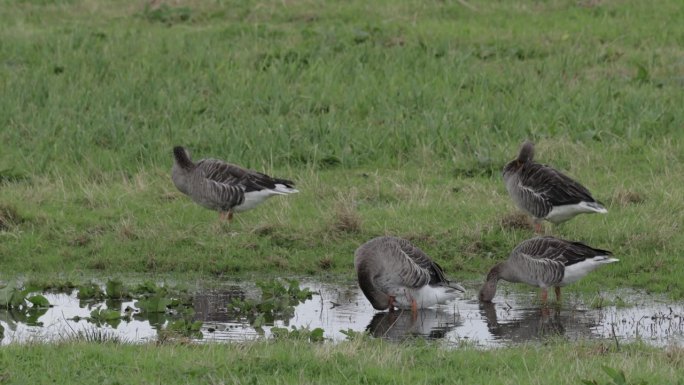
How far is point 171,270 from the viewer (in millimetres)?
12789

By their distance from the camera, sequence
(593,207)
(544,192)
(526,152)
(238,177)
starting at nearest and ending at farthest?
(593,207)
(544,192)
(526,152)
(238,177)

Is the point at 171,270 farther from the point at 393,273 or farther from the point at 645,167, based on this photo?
the point at 645,167

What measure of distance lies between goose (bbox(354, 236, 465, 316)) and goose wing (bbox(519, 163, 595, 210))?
6.04 feet

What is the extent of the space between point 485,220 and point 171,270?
3.50 metres

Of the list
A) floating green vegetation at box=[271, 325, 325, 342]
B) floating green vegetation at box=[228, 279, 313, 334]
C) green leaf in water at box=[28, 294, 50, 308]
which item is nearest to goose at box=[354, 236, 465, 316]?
floating green vegetation at box=[228, 279, 313, 334]

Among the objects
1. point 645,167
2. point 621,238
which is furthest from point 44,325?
point 645,167

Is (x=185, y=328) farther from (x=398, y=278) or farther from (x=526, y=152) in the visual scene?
(x=526, y=152)

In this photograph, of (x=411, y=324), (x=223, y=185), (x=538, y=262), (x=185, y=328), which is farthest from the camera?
(x=223, y=185)

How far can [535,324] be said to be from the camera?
10.9m

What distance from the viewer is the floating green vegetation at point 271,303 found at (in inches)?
433

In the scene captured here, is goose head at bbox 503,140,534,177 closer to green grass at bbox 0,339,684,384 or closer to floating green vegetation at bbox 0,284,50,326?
green grass at bbox 0,339,684,384

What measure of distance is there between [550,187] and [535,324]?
95.7 inches

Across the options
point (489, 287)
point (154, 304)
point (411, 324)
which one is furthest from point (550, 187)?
point (154, 304)

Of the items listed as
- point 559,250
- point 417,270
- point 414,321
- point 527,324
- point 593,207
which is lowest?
point 414,321
